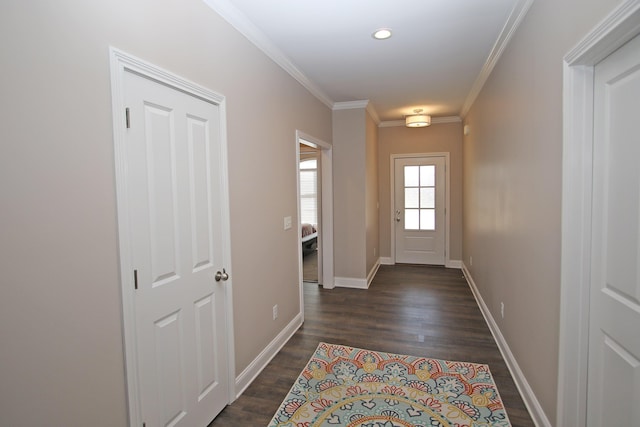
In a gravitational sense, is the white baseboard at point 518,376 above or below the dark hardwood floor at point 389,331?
above

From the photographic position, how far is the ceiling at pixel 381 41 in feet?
7.50

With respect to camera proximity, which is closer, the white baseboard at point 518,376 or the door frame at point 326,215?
the white baseboard at point 518,376

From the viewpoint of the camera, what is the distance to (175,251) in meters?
1.81

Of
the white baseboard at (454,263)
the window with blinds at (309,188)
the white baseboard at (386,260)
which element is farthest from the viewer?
the window with blinds at (309,188)

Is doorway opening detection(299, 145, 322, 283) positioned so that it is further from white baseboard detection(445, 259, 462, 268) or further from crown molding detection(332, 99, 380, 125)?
white baseboard detection(445, 259, 462, 268)

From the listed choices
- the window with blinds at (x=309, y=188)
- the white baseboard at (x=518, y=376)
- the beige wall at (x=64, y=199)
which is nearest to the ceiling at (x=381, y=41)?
the beige wall at (x=64, y=199)

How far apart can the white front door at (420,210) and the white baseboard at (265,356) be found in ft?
11.0

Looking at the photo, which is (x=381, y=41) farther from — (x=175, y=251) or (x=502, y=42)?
(x=175, y=251)

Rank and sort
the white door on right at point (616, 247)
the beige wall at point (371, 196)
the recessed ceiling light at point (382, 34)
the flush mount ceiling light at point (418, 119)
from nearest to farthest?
1. the white door on right at point (616, 247)
2. the recessed ceiling light at point (382, 34)
3. the beige wall at point (371, 196)
4. the flush mount ceiling light at point (418, 119)

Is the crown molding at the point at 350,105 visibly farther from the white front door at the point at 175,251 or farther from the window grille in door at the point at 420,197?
the white front door at the point at 175,251

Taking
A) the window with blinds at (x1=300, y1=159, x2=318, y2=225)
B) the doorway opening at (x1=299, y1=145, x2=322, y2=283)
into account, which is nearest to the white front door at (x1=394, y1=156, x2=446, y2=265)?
the doorway opening at (x1=299, y1=145, x2=322, y2=283)

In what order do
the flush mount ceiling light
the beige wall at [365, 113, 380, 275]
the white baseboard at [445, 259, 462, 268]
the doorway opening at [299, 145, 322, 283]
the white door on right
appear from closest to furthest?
the white door on right
the beige wall at [365, 113, 380, 275]
the flush mount ceiling light
the doorway opening at [299, 145, 322, 283]
the white baseboard at [445, 259, 462, 268]

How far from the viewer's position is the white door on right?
1.28 meters

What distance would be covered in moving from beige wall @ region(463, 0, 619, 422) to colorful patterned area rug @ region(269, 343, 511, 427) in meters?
0.35
